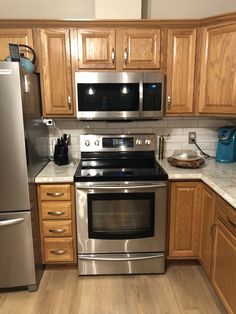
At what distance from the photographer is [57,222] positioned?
2.18 meters

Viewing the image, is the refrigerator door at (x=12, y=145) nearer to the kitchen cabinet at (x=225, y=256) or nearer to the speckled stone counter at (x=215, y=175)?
the speckled stone counter at (x=215, y=175)

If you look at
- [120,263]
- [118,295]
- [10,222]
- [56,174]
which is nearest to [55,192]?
[56,174]

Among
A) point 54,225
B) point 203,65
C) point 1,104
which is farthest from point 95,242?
point 203,65

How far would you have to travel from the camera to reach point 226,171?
2158 mm

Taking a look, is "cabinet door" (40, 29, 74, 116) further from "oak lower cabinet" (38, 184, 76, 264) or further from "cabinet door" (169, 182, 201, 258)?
"cabinet door" (169, 182, 201, 258)

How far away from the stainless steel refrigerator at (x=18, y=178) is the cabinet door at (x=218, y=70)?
1.49 metres

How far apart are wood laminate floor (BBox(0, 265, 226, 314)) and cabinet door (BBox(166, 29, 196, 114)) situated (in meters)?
1.52

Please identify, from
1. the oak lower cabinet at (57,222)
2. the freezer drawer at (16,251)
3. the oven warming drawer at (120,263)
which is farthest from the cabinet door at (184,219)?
the freezer drawer at (16,251)

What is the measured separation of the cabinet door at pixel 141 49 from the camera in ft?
7.16

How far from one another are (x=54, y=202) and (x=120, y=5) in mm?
1822

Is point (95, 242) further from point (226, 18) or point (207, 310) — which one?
→ point (226, 18)

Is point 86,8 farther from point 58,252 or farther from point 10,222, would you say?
point 58,252

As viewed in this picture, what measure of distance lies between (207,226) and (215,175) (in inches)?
16.3

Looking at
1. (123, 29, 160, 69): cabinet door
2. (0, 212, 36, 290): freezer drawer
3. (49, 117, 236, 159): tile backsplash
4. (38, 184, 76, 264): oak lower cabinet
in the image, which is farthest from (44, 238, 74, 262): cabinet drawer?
(123, 29, 160, 69): cabinet door
